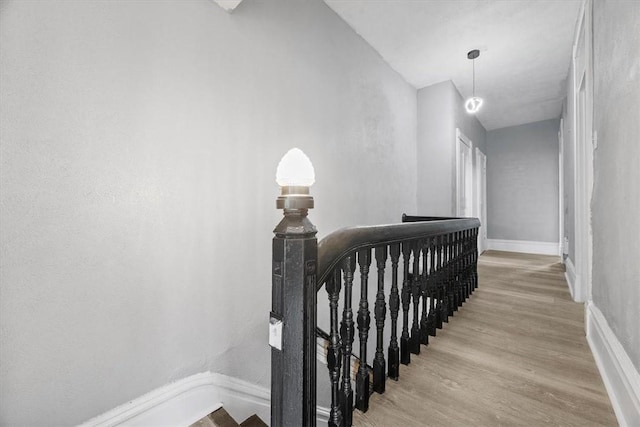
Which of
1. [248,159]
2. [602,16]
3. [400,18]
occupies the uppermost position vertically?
[400,18]

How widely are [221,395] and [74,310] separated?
92 cm

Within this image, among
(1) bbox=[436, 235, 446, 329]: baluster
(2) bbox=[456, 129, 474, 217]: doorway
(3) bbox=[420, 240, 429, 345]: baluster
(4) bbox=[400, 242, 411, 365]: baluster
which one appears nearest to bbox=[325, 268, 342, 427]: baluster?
(4) bbox=[400, 242, 411, 365]: baluster

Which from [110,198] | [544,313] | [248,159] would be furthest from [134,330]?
[544,313]

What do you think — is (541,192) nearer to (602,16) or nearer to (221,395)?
(602,16)

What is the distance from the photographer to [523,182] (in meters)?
6.43

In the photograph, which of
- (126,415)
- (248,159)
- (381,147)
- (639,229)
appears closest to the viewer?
(639,229)

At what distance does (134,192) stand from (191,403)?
3.81 ft

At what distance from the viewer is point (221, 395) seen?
1.67m

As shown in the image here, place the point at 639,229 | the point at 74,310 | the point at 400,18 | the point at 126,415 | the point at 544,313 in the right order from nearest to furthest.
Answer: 1. the point at 639,229
2. the point at 74,310
3. the point at 126,415
4. the point at 544,313
5. the point at 400,18

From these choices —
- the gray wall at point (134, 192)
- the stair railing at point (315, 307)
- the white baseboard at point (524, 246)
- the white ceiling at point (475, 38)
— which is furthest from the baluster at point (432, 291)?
the white baseboard at point (524, 246)

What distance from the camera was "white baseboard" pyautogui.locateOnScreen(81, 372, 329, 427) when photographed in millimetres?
1344

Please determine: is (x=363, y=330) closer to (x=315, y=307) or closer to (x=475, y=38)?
(x=315, y=307)

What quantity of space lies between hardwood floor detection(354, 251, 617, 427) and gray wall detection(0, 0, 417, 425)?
3.47 feet

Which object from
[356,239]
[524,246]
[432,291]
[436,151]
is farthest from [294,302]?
[524,246]
